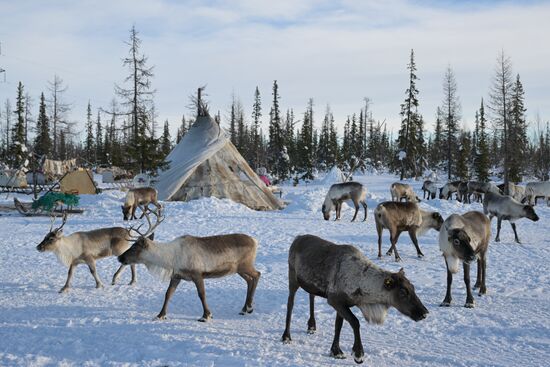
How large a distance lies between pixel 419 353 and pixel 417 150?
47.3 meters

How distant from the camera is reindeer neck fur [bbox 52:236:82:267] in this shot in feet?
28.4

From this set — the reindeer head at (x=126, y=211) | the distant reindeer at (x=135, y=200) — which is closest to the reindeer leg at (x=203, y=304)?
the distant reindeer at (x=135, y=200)

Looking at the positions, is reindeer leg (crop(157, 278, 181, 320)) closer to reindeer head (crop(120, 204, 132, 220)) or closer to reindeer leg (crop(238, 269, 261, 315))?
reindeer leg (crop(238, 269, 261, 315))

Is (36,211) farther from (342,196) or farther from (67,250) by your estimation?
(342,196)

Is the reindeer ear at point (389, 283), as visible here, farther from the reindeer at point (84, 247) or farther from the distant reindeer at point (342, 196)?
the distant reindeer at point (342, 196)

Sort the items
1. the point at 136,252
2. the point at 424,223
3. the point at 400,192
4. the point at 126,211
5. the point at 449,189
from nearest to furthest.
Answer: the point at 136,252
the point at 424,223
the point at 126,211
the point at 400,192
the point at 449,189

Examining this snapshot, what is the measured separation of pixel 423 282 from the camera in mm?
8906

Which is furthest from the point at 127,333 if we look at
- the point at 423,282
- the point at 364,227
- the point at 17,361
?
the point at 364,227

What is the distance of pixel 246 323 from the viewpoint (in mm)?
6551

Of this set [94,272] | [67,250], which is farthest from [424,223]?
[67,250]

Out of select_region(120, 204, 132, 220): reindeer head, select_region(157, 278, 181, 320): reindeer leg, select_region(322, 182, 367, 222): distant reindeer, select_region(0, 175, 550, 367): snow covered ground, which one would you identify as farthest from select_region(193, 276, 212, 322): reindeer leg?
select_region(322, 182, 367, 222): distant reindeer

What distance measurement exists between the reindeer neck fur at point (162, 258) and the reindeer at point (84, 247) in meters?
1.70

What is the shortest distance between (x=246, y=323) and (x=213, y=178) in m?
16.3

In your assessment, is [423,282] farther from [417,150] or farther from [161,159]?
[417,150]
